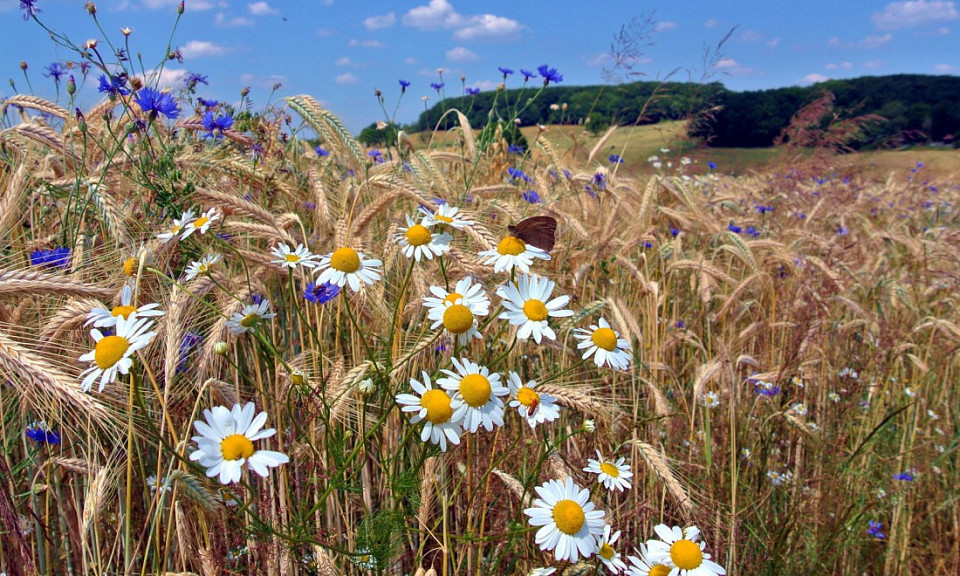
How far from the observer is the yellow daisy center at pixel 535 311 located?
1.32m

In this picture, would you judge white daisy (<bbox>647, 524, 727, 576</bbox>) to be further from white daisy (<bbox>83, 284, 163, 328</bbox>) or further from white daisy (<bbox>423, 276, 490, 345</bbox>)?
white daisy (<bbox>83, 284, 163, 328</bbox>)

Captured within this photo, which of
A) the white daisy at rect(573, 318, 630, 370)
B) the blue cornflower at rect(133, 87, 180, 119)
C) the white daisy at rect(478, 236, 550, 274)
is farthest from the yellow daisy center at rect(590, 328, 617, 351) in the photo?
the blue cornflower at rect(133, 87, 180, 119)

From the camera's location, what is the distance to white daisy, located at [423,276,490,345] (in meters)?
1.25

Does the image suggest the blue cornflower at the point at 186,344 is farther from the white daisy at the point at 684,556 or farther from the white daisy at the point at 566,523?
the white daisy at the point at 684,556

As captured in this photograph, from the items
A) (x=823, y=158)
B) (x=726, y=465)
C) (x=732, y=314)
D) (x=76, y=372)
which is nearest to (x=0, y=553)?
(x=76, y=372)

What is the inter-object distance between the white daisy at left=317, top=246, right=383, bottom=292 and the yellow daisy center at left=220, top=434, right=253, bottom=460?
39 centimetres

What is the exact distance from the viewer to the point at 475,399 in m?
1.20

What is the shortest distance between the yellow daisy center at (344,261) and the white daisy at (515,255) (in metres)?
0.31

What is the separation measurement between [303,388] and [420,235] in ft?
1.48

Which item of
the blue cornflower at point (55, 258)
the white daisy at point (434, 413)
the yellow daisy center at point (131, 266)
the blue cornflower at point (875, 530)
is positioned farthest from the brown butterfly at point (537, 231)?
the blue cornflower at point (875, 530)

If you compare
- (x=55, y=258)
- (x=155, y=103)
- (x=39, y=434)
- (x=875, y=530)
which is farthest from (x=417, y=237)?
(x=875, y=530)

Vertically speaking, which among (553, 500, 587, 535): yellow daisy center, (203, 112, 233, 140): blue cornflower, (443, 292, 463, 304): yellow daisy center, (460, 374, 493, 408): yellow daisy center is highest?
(203, 112, 233, 140): blue cornflower

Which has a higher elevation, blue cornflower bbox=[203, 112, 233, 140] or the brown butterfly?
blue cornflower bbox=[203, 112, 233, 140]

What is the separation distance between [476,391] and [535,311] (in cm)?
24
